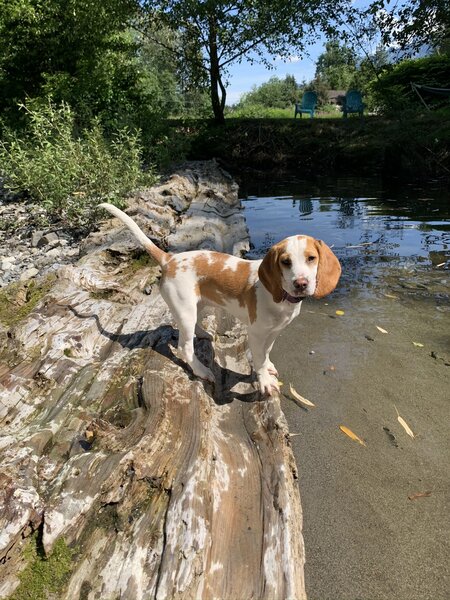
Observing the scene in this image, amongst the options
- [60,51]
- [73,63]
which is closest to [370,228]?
[73,63]

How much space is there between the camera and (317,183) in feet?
56.4

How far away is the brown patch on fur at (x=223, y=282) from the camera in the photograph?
11.0 feet

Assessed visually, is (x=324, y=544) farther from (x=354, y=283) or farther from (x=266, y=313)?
(x=354, y=283)

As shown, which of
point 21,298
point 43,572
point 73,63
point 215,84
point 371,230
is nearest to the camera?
point 43,572

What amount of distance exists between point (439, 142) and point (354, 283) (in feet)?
42.0

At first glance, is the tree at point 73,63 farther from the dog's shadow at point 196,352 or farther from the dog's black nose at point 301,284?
the dog's black nose at point 301,284

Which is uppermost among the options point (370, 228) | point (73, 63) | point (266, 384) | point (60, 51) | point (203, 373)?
point (60, 51)

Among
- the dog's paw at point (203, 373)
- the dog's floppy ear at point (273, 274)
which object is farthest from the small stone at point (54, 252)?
the dog's floppy ear at point (273, 274)

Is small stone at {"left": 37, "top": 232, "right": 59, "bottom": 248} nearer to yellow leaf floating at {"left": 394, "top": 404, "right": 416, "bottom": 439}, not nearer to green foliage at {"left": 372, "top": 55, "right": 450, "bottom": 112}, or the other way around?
yellow leaf floating at {"left": 394, "top": 404, "right": 416, "bottom": 439}

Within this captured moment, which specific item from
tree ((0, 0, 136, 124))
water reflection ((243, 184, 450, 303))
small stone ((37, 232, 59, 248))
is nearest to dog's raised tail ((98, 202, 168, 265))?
small stone ((37, 232, 59, 248))

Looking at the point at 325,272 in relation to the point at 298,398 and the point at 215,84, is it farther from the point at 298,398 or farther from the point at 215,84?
the point at 215,84

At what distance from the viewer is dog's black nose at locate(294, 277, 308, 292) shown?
2.73 metres

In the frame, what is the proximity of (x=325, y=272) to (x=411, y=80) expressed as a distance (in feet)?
86.8

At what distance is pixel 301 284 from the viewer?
2.74 meters
